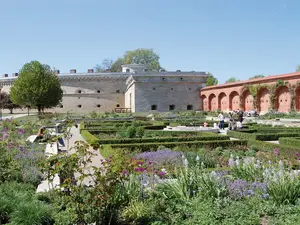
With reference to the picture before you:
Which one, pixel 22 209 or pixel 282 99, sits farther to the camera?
pixel 282 99

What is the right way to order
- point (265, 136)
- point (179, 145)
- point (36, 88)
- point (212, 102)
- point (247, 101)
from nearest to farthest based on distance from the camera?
1. point (179, 145)
2. point (265, 136)
3. point (247, 101)
4. point (36, 88)
5. point (212, 102)

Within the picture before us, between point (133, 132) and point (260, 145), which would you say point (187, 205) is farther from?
point (133, 132)

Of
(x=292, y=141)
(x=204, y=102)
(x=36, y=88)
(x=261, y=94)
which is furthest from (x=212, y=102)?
(x=292, y=141)

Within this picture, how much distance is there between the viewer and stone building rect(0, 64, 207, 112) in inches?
1843

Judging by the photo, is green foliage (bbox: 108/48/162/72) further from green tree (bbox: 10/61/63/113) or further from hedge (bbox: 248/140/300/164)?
hedge (bbox: 248/140/300/164)

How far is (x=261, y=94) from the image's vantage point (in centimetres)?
3453

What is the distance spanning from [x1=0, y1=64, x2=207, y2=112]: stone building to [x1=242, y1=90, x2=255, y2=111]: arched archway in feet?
39.0

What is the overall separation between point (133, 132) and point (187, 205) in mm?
10207

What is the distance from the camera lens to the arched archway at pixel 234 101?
38.4m

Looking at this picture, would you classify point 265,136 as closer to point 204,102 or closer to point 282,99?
point 282,99

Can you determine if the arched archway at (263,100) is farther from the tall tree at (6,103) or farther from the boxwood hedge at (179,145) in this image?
the tall tree at (6,103)

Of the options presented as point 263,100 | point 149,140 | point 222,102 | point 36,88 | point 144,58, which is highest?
point 144,58

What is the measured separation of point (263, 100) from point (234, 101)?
532 centimetres

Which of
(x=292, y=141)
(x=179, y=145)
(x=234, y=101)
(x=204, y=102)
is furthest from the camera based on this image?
(x=204, y=102)
